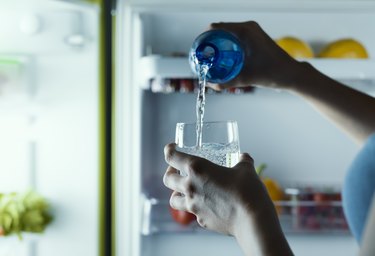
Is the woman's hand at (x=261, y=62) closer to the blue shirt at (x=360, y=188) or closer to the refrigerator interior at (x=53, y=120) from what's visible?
the blue shirt at (x=360, y=188)

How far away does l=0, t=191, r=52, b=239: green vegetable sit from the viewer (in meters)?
1.37

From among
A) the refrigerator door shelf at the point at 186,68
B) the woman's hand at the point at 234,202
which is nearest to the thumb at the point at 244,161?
the woman's hand at the point at 234,202

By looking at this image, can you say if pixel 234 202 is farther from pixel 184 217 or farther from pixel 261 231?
pixel 184 217

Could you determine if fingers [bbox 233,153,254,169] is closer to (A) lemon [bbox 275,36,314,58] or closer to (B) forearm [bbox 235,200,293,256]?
(B) forearm [bbox 235,200,293,256]

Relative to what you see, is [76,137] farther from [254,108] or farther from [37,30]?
[254,108]

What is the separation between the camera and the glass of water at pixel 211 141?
2.64 feet

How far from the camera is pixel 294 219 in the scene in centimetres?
148

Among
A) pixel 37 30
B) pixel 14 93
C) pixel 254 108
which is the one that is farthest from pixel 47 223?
pixel 254 108

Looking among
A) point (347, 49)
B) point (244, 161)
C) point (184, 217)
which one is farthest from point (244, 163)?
point (347, 49)

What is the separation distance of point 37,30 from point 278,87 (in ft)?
Result: 2.04

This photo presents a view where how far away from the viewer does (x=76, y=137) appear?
4.73 feet

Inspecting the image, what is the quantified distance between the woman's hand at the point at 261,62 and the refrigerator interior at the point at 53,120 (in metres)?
0.48

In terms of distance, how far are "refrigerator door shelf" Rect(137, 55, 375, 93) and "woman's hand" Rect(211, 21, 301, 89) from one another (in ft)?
0.95

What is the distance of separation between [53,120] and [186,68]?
1.21 feet
